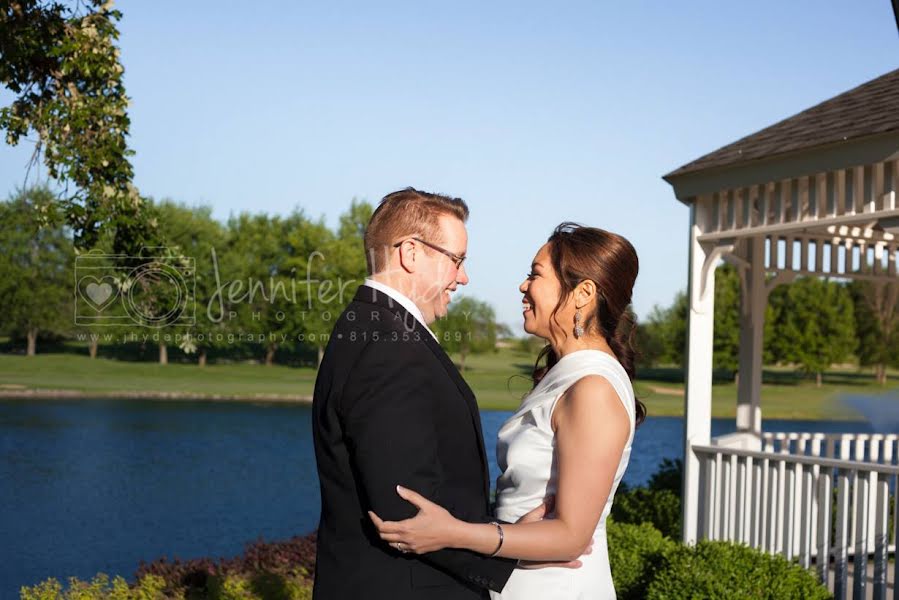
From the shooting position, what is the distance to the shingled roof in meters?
7.15

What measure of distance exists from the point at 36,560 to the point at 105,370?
45312mm

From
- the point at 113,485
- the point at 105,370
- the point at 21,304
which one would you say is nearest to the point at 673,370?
the point at 105,370

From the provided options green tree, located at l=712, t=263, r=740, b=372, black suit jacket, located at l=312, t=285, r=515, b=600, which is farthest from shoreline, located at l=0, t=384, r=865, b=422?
black suit jacket, located at l=312, t=285, r=515, b=600

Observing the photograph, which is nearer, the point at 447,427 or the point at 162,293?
the point at 447,427

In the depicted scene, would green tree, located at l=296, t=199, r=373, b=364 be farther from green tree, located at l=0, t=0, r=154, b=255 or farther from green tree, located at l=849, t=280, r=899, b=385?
green tree, located at l=0, t=0, r=154, b=255

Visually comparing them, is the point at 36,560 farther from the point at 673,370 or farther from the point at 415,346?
the point at 673,370

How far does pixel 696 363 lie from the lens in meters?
8.54

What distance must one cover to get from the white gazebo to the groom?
5.36m

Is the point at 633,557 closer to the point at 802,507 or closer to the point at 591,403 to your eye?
the point at 802,507

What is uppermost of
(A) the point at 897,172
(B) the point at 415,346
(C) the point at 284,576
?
(A) the point at 897,172

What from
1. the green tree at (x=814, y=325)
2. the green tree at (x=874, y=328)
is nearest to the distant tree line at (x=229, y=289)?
the green tree at (x=814, y=325)

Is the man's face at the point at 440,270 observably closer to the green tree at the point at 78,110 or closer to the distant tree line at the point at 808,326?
the green tree at the point at 78,110

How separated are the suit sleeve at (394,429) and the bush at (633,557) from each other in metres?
5.14

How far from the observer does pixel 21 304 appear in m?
57.1
